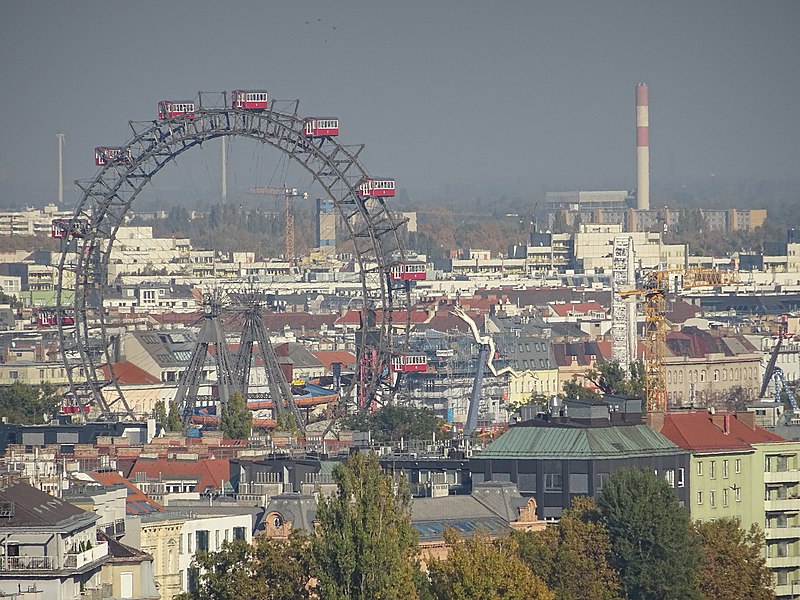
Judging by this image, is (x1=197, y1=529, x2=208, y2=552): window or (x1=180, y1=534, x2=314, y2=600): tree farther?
(x1=197, y1=529, x2=208, y2=552): window

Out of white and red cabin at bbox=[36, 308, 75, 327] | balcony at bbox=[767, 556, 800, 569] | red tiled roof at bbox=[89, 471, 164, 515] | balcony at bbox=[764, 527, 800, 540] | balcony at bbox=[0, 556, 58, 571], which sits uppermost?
white and red cabin at bbox=[36, 308, 75, 327]

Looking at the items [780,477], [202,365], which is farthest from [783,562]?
[202,365]

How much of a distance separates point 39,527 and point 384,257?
3868 inches

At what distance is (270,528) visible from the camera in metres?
84.5

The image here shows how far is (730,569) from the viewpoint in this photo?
83125 millimetres

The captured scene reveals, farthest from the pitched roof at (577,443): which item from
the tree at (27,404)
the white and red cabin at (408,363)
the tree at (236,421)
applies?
the white and red cabin at (408,363)

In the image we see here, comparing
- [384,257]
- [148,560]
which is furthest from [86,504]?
[384,257]

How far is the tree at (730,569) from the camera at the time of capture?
82.4m

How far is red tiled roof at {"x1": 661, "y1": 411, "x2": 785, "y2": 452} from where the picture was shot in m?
98.8

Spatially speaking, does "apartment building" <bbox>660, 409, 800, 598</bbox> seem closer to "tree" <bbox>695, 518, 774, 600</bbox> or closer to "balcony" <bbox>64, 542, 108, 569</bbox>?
"tree" <bbox>695, 518, 774, 600</bbox>

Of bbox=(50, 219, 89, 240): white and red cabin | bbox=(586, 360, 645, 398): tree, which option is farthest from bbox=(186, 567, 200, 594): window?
bbox=(50, 219, 89, 240): white and red cabin

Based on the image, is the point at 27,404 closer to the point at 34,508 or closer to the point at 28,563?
the point at 34,508

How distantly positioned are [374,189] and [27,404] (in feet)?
65.2

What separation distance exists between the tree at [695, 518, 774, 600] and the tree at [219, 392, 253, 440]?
4334 centimetres
